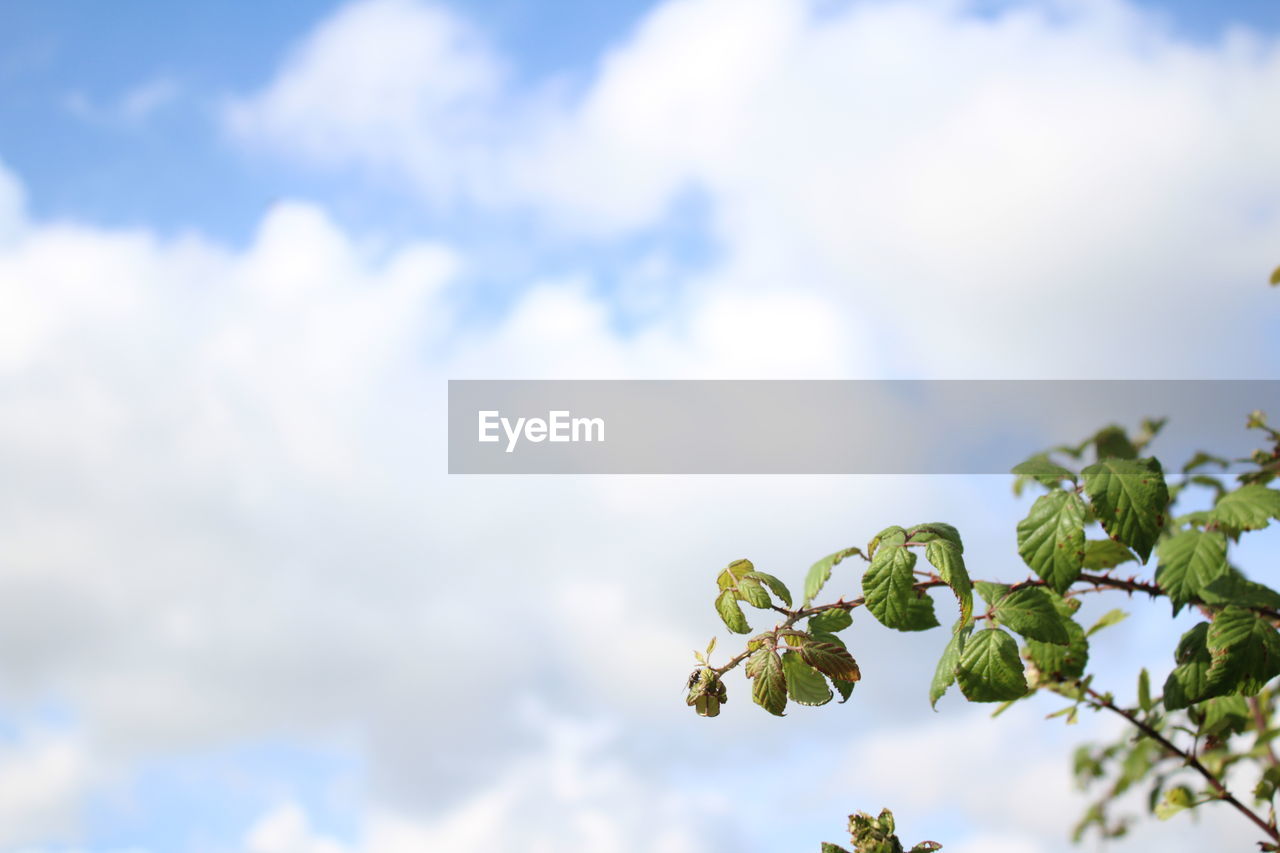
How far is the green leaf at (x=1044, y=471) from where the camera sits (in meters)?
2.72

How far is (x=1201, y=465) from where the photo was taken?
4113mm

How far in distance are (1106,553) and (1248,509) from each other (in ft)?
1.27

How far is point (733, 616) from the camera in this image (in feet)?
9.03

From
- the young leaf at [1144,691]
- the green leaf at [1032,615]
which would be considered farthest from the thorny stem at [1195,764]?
the green leaf at [1032,615]

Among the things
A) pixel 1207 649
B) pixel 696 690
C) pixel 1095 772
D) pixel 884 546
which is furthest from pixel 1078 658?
pixel 1095 772

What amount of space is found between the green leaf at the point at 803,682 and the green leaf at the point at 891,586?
211mm

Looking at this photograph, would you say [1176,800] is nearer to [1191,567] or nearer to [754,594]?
[1191,567]

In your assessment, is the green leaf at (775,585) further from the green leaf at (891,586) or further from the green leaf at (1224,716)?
the green leaf at (1224,716)

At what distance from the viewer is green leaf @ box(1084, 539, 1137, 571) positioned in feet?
9.95

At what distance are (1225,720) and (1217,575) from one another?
2.44 ft

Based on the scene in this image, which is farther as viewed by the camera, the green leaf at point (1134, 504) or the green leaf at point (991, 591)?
the green leaf at point (991, 591)

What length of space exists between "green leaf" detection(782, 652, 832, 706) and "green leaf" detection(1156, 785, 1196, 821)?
1453 millimetres

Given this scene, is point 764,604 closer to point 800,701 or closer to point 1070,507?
point 800,701

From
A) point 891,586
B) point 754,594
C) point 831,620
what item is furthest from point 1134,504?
point 754,594
